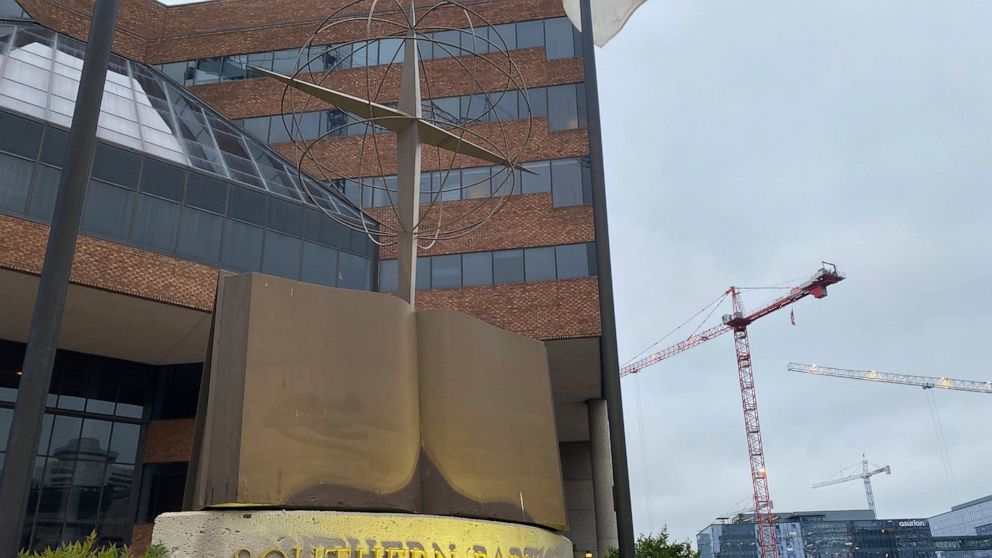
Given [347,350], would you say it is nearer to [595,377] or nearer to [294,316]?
[294,316]

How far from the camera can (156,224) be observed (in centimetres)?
2630

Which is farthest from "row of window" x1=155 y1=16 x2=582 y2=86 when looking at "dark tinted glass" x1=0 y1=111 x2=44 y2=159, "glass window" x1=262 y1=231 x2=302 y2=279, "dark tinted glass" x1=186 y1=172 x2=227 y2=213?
"dark tinted glass" x1=0 y1=111 x2=44 y2=159

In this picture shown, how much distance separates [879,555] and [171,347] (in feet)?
560

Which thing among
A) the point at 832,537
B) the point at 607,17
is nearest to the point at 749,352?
the point at 832,537

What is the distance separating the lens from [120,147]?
2609 cm

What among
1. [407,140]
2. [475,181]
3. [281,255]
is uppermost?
[475,181]

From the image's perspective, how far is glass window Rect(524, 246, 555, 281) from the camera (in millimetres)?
33719

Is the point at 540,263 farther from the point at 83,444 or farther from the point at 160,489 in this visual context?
the point at 83,444

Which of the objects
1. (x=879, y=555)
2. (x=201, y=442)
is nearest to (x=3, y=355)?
(x=201, y=442)

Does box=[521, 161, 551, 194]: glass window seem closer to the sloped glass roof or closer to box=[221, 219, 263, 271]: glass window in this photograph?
the sloped glass roof

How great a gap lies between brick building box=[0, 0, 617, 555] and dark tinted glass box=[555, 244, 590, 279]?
0.28ft

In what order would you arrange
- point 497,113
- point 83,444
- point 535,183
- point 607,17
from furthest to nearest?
point 497,113, point 535,183, point 83,444, point 607,17

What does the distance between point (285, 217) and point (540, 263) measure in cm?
1050

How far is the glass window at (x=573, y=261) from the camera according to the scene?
33.4 metres
